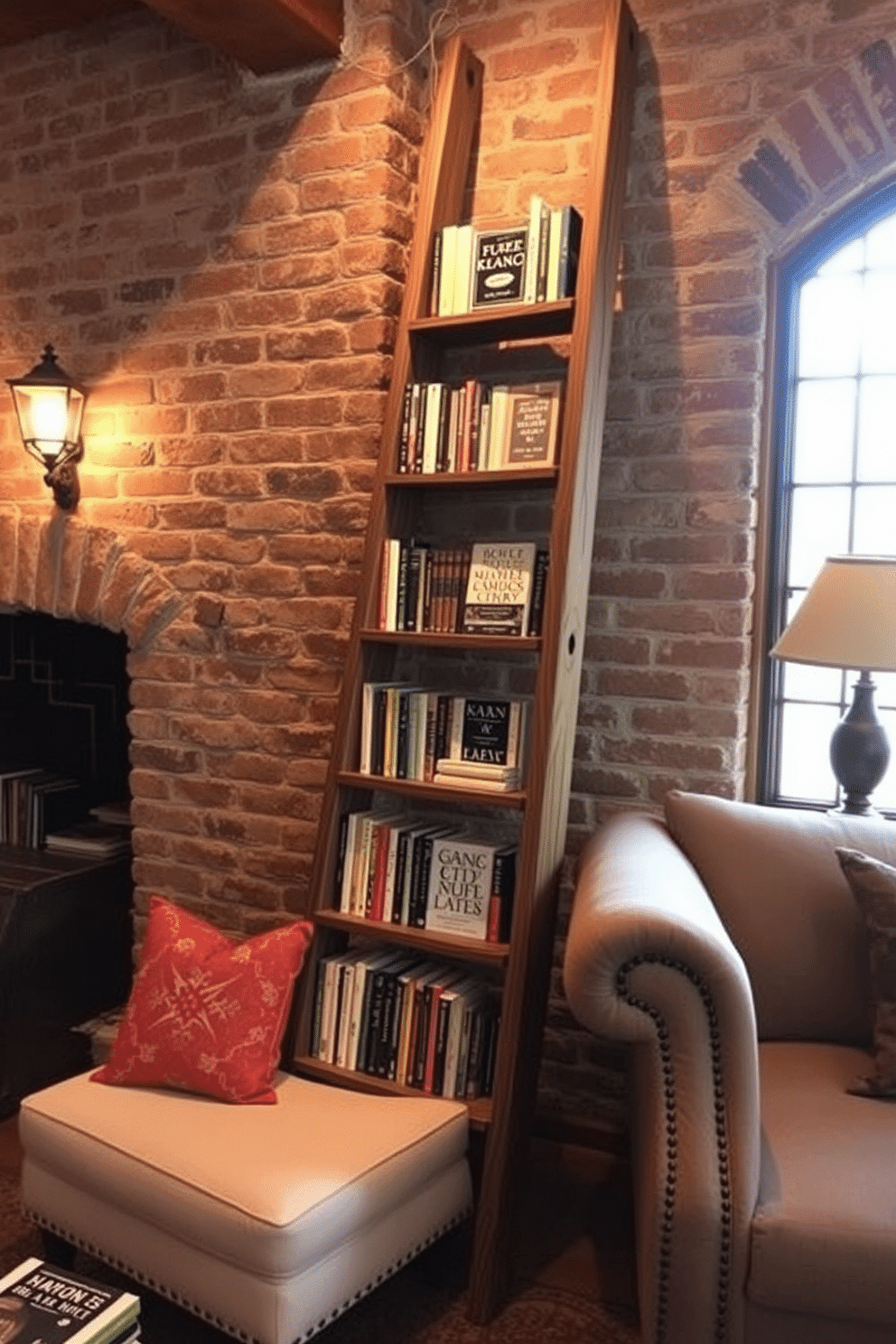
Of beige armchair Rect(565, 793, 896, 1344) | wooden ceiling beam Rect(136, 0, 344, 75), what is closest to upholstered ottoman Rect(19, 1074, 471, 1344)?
beige armchair Rect(565, 793, 896, 1344)

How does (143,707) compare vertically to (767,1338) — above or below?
above

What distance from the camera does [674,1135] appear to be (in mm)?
1524

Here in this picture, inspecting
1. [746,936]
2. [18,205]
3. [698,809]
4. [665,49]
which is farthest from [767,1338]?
→ [18,205]

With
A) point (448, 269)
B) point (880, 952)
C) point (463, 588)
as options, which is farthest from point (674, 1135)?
point (448, 269)

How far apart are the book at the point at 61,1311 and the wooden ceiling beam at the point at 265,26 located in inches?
93.4

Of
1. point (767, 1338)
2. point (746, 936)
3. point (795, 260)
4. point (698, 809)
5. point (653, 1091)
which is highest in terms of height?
point (795, 260)

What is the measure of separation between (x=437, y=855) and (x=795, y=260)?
1.56m

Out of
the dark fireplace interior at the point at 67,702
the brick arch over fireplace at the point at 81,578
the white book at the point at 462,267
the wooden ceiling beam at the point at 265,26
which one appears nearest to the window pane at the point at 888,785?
the white book at the point at 462,267

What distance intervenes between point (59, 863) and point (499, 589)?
162 centimetres

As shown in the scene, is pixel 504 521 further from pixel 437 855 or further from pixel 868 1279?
pixel 868 1279

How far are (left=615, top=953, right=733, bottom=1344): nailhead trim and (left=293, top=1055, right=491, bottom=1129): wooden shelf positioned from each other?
1.84 ft

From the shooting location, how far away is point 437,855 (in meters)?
2.20

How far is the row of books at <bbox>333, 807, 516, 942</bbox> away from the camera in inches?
84.2

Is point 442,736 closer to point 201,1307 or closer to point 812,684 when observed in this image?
point 812,684
